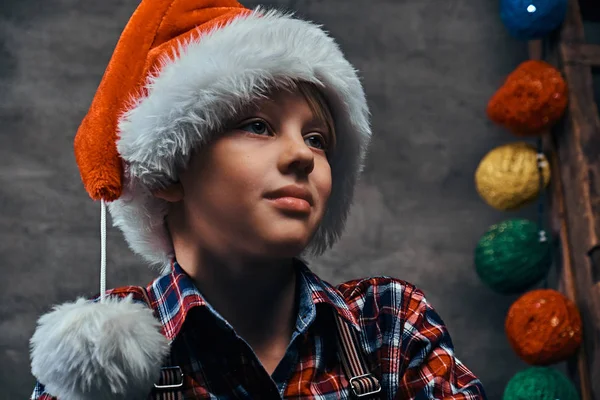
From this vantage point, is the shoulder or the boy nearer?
the boy

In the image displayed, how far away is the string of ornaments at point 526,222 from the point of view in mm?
1619

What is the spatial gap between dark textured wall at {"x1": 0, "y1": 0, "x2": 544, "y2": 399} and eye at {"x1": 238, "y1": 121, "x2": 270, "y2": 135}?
930 millimetres

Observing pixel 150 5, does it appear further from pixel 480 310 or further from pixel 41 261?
pixel 480 310

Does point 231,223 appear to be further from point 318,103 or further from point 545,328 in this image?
point 545,328

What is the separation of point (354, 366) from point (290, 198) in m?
0.24

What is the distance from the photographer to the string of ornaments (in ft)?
5.31

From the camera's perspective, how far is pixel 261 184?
979mm

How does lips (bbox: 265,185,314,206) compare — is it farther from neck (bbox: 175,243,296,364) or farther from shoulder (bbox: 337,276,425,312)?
shoulder (bbox: 337,276,425,312)

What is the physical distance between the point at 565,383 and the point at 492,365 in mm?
318

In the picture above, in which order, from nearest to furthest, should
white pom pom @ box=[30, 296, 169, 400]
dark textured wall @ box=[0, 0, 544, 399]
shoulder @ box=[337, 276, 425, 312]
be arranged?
white pom pom @ box=[30, 296, 169, 400], shoulder @ box=[337, 276, 425, 312], dark textured wall @ box=[0, 0, 544, 399]

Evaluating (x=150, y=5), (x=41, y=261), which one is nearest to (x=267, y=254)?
(x=150, y=5)

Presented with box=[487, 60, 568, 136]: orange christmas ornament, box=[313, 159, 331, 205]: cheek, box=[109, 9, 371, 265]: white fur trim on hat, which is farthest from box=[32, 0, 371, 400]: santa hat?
box=[487, 60, 568, 136]: orange christmas ornament

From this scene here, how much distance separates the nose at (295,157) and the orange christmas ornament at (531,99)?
83 centimetres

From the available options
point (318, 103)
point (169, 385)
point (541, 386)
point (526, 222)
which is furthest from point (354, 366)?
point (526, 222)
